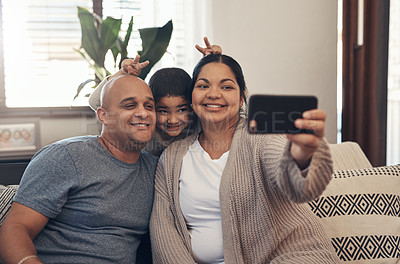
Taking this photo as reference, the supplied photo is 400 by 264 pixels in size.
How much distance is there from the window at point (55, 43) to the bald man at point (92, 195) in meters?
1.36

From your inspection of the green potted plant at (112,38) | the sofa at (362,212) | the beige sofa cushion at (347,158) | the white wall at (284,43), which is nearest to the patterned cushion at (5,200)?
the sofa at (362,212)

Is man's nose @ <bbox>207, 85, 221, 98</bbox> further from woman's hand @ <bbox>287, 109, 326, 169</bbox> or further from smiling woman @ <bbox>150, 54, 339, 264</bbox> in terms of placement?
woman's hand @ <bbox>287, 109, 326, 169</bbox>

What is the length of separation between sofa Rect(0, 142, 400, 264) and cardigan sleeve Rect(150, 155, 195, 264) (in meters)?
0.49

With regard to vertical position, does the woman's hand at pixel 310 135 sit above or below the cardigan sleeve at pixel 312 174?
above

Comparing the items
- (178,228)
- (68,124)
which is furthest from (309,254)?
(68,124)

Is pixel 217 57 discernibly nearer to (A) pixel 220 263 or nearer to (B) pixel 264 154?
(B) pixel 264 154

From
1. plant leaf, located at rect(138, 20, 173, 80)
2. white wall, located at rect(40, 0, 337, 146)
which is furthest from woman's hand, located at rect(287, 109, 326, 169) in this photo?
white wall, located at rect(40, 0, 337, 146)

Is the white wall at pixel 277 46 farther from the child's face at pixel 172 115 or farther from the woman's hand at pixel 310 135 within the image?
the woman's hand at pixel 310 135

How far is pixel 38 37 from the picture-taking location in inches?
111

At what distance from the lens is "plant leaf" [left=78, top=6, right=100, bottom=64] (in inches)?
89.1

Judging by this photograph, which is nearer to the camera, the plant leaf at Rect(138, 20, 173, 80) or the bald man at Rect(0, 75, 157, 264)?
the bald man at Rect(0, 75, 157, 264)

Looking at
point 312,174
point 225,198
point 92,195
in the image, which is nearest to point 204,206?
point 225,198

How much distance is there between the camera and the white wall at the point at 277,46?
2.69 metres

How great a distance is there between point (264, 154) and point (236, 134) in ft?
0.59
